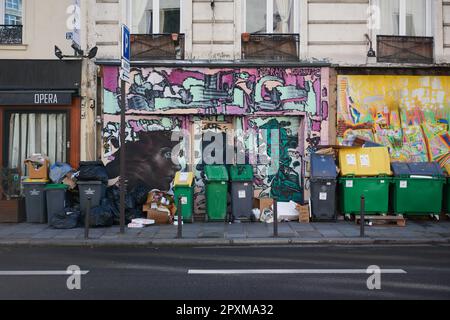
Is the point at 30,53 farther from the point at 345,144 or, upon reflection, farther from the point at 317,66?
the point at 345,144

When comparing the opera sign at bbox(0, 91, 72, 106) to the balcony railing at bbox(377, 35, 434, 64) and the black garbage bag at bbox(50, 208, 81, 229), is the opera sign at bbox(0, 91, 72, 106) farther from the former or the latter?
the balcony railing at bbox(377, 35, 434, 64)

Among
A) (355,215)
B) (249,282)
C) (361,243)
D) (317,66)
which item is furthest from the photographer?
(317,66)

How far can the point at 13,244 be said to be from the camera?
10.4m

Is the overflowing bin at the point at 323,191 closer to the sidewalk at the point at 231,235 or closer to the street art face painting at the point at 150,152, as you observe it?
the sidewalk at the point at 231,235

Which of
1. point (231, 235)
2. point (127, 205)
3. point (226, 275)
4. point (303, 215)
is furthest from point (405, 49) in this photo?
point (226, 275)

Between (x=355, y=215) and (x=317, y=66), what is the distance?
12.8ft

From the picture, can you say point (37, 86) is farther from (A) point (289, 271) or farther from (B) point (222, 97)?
(A) point (289, 271)

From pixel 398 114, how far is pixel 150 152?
6476 millimetres

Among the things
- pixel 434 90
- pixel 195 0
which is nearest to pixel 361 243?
pixel 434 90

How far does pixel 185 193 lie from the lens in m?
12.5

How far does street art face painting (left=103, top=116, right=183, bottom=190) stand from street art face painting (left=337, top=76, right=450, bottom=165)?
14.5 feet

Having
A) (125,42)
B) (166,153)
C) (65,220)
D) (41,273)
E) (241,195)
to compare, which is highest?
(125,42)

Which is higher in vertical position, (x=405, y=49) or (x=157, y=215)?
(x=405, y=49)

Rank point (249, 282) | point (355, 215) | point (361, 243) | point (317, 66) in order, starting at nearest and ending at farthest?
→ point (249, 282) → point (361, 243) → point (355, 215) → point (317, 66)
